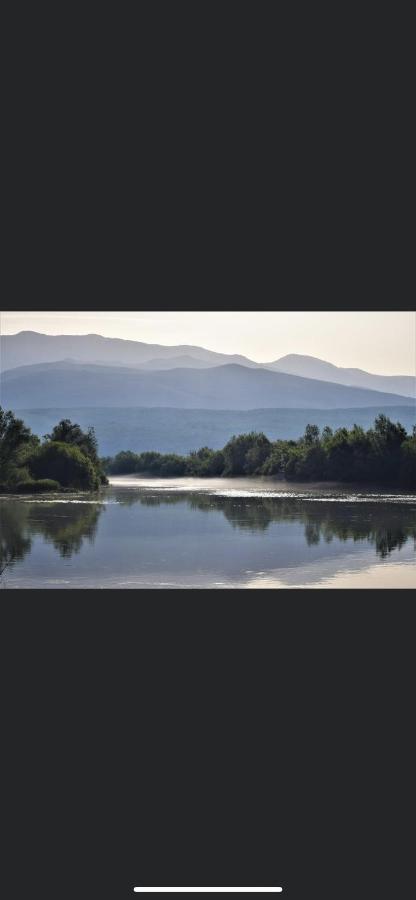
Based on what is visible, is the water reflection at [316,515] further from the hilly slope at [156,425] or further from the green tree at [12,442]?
the green tree at [12,442]

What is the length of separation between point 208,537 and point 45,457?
5.97 ft

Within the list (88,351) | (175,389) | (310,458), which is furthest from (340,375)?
(88,351)

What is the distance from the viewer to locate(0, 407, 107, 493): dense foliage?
11.9m

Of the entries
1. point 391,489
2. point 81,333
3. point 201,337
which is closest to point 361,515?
point 391,489

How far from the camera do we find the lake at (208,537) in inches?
429

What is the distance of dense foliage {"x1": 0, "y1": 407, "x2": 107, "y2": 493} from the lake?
0.53 ft

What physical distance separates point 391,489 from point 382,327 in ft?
6.16

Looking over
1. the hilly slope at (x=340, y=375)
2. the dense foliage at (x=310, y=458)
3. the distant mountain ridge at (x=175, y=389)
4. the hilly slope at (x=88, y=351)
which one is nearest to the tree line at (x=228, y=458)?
the dense foliage at (x=310, y=458)

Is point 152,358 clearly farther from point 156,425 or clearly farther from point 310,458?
point 310,458

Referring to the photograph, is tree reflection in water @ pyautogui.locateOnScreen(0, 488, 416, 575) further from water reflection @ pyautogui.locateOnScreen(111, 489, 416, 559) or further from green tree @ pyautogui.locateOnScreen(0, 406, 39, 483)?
green tree @ pyautogui.locateOnScreen(0, 406, 39, 483)

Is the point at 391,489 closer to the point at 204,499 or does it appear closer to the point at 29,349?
the point at 204,499

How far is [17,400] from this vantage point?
1178 centimetres

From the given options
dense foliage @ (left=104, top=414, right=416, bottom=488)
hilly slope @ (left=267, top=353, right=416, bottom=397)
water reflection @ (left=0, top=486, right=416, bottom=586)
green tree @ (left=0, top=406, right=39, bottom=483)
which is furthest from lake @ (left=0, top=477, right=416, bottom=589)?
hilly slope @ (left=267, top=353, right=416, bottom=397)

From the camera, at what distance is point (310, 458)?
42.0ft
